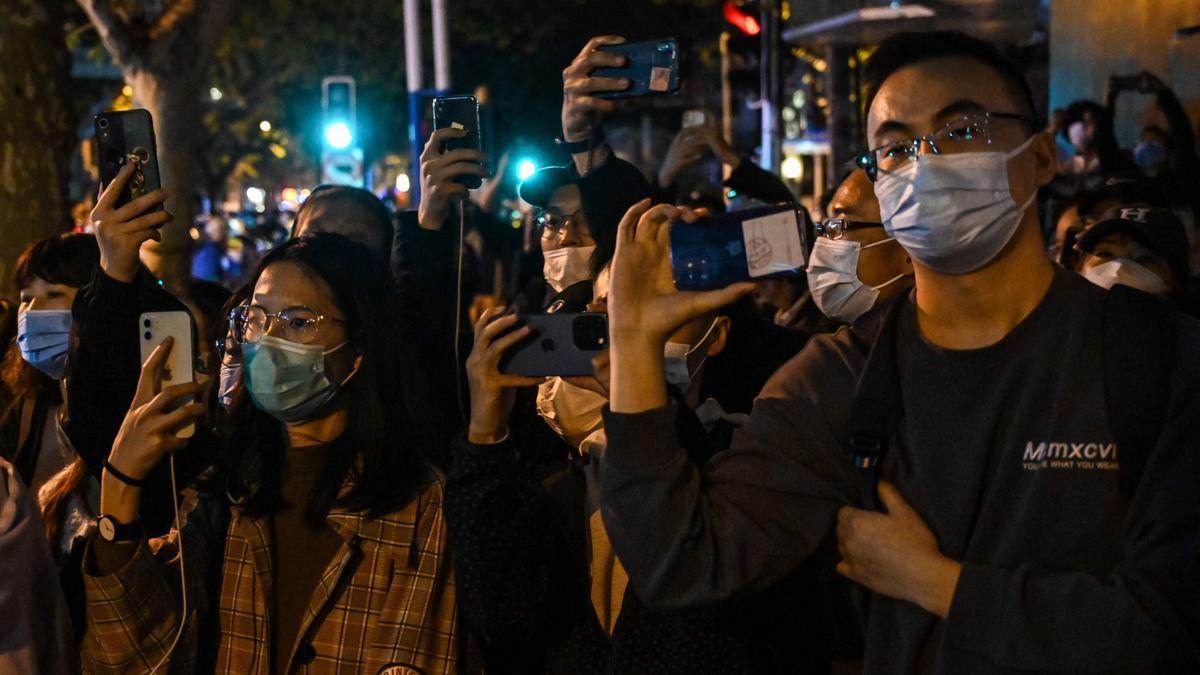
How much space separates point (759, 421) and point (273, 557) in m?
1.35

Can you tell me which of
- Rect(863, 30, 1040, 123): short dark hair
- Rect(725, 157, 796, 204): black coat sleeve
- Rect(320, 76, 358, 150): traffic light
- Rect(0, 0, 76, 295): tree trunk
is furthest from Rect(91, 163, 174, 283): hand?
Rect(320, 76, 358, 150): traffic light

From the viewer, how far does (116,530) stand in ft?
10.7

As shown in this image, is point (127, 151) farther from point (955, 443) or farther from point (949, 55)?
point (955, 443)

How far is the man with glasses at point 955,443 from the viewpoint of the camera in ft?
7.55

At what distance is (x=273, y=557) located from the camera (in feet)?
11.1

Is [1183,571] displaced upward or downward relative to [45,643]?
upward

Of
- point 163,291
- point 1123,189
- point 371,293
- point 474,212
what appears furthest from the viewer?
point 474,212

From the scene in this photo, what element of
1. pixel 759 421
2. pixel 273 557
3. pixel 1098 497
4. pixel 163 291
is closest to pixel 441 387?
pixel 163 291

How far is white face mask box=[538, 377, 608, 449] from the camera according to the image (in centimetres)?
333

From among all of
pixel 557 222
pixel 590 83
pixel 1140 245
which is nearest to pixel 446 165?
pixel 590 83

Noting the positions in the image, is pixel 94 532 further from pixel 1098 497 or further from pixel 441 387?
pixel 1098 497

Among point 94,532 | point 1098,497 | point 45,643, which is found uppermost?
point 1098,497

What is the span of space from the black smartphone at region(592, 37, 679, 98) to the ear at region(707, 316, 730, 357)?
915 millimetres

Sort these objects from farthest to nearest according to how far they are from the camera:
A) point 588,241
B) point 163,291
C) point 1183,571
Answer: point 588,241 → point 163,291 → point 1183,571
